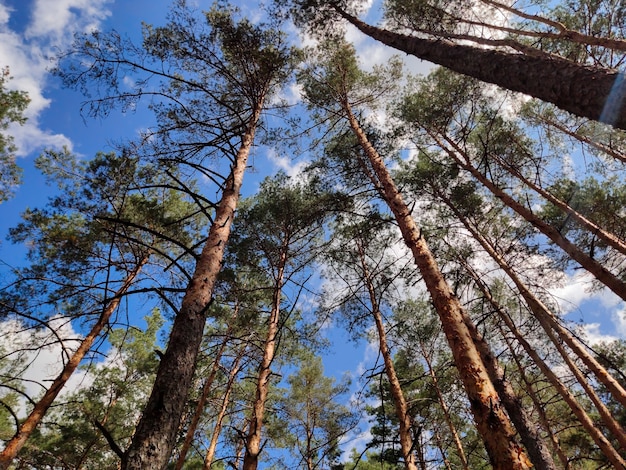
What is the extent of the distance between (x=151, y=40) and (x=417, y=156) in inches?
321

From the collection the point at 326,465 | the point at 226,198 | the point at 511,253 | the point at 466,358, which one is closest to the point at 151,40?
the point at 226,198

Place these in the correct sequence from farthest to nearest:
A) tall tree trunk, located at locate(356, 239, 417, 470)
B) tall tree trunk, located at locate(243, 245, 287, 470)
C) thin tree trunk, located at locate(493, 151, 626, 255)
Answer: thin tree trunk, located at locate(493, 151, 626, 255)
tall tree trunk, located at locate(356, 239, 417, 470)
tall tree trunk, located at locate(243, 245, 287, 470)

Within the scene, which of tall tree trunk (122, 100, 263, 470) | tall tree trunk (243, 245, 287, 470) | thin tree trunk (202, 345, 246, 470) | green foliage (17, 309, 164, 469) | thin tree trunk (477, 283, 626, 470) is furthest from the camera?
green foliage (17, 309, 164, 469)

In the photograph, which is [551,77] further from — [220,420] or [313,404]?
[313,404]

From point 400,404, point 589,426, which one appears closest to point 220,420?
point 400,404

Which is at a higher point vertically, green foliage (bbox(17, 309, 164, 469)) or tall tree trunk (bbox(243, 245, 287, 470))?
green foliage (bbox(17, 309, 164, 469))

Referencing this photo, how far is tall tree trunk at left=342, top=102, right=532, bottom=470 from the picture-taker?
2.57 metres

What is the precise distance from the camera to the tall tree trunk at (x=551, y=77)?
2.31 meters

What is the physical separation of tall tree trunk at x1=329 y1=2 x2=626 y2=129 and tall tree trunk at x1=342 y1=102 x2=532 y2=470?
2.03m

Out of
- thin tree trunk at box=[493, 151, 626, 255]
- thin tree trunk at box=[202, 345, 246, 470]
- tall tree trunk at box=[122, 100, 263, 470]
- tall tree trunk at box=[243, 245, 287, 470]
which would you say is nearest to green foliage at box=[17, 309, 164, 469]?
thin tree trunk at box=[202, 345, 246, 470]

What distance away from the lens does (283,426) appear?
1335cm

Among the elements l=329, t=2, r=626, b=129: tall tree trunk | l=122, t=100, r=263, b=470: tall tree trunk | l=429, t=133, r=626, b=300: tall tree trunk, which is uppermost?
l=429, t=133, r=626, b=300: tall tree trunk

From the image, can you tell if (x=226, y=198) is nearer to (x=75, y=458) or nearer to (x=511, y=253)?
(x=511, y=253)

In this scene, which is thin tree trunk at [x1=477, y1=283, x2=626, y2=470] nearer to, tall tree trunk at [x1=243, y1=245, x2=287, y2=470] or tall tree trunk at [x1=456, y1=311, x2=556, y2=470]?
tall tree trunk at [x1=456, y1=311, x2=556, y2=470]
